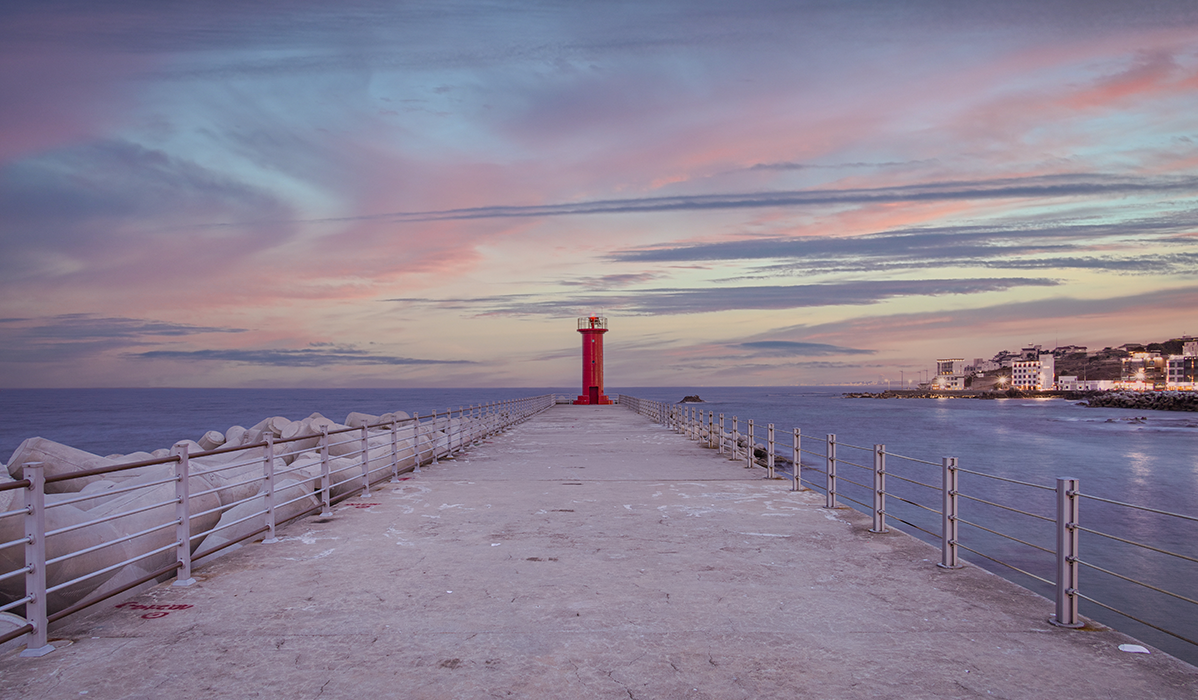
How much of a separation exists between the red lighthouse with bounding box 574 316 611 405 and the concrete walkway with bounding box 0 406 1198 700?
33256 mm

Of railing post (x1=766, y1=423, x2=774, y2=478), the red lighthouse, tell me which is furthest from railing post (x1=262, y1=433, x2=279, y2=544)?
the red lighthouse

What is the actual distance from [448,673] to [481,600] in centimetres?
132

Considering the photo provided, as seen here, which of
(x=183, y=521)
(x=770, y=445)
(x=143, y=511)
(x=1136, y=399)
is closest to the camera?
(x=183, y=521)

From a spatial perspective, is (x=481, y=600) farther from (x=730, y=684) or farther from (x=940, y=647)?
(x=940, y=647)

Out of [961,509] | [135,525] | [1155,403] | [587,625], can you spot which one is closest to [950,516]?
[587,625]

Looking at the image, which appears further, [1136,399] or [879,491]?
[1136,399]

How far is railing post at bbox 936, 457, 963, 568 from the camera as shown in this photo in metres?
6.06

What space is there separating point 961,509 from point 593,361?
23633 mm

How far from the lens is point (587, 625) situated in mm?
4695

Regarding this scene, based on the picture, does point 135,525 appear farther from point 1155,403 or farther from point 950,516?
point 1155,403

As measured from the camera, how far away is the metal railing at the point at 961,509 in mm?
4699

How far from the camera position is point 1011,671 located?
13.0 feet

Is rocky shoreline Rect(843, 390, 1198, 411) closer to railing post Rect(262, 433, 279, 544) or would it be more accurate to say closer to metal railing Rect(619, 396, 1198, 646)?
metal railing Rect(619, 396, 1198, 646)

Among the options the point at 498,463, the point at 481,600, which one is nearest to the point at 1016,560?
the point at 498,463
